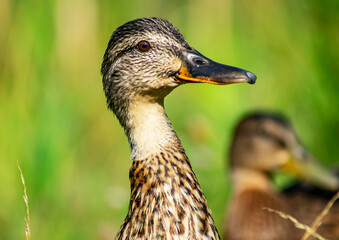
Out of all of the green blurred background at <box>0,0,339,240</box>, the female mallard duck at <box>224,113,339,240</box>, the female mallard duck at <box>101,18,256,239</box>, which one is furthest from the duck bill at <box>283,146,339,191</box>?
the female mallard duck at <box>101,18,256,239</box>

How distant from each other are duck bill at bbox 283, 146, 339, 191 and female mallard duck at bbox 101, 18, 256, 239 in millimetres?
2292

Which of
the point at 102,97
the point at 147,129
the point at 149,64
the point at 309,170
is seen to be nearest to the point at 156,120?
the point at 147,129

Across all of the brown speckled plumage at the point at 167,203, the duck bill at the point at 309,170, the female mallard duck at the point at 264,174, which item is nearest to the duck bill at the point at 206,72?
the brown speckled plumage at the point at 167,203

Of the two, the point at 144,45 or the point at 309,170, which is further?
the point at 309,170

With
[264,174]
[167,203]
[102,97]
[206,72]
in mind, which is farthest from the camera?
[102,97]

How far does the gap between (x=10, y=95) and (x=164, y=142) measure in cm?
227

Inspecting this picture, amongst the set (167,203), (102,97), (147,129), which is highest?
(147,129)

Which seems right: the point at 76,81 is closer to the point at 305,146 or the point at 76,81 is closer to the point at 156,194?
the point at 305,146

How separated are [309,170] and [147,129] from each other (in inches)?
95.8

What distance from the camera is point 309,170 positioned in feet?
15.0

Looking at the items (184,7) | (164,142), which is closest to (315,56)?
(184,7)

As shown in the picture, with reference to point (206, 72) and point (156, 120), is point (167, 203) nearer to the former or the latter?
point (156, 120)

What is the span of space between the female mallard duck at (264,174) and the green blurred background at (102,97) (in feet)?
0.70

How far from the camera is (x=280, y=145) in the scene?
4.75 m
